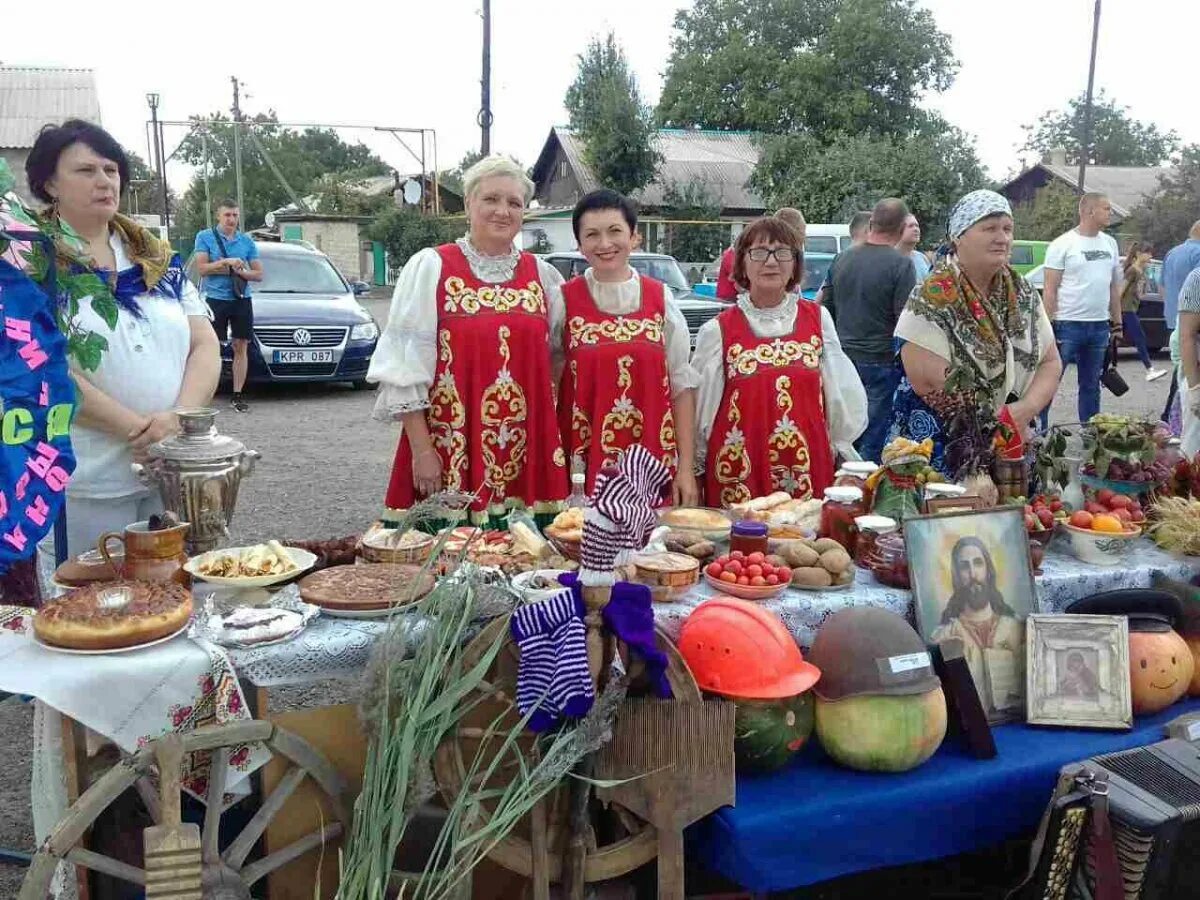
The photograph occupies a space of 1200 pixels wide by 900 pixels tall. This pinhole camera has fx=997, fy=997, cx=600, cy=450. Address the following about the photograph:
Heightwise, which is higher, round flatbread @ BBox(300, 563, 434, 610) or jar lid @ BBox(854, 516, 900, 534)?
jar lid @ BBox(854, 516, 900, 534)

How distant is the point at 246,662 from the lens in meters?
2.15

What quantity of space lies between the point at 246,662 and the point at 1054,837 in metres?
1.81

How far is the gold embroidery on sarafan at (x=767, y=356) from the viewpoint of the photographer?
356 centimetres

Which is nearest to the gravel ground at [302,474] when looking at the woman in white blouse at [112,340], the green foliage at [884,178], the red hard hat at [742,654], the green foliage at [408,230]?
the woman in white blouse at [112,340]

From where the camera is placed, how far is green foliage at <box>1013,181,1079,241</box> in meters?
32.3

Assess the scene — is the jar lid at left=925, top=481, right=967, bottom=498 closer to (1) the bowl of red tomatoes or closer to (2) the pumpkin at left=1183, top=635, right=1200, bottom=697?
(1) the bowl of red tomatoes

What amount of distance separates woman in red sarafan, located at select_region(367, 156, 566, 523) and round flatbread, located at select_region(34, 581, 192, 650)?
1161 mm

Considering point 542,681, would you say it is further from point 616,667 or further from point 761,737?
point 761,737

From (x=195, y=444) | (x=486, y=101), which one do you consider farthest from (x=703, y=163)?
(x=195, y=444)

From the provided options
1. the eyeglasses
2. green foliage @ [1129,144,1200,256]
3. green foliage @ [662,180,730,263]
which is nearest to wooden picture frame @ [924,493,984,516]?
the eyeglasses

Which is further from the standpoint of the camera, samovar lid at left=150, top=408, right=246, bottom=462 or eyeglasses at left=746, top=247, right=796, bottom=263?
eyeglasses at left=746, top=247, right=796, bottom=263

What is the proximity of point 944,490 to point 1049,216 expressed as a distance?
34045 millimetres

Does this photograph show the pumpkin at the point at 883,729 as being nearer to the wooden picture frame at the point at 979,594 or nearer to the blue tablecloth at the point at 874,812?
the blue tablecloth at the point at 874,812

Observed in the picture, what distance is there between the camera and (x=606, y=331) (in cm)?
340
